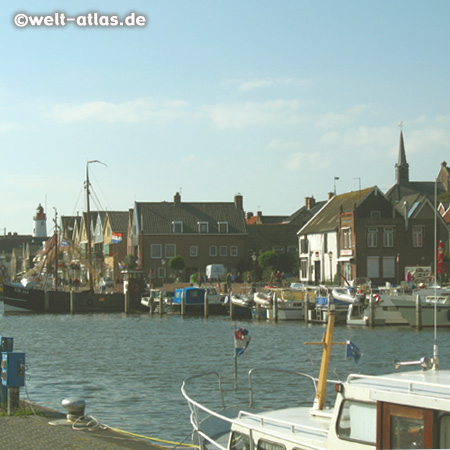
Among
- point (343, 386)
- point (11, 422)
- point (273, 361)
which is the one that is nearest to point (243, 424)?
point (343, 386)

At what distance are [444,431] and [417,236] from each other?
6590 cm

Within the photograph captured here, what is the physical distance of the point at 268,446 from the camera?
41.4 feet

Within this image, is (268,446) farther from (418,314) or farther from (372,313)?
(372,313)

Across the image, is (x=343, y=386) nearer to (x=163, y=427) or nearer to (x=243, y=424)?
(x=243, y=424)

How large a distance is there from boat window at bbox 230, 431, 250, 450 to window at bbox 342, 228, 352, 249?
202ft

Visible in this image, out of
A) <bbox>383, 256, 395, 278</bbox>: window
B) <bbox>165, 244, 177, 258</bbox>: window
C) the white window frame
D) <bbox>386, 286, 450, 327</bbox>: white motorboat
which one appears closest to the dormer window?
<bbox>165, 244, 177, 258</bbox>: window

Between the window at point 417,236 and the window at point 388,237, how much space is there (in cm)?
229

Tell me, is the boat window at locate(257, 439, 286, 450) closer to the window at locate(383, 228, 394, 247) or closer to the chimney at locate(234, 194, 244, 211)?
the window at locate(383, 228, 394, 247)

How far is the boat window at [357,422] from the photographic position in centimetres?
1097

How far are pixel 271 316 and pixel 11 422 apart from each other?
A: 45.2 metres

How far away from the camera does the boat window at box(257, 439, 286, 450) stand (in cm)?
1236

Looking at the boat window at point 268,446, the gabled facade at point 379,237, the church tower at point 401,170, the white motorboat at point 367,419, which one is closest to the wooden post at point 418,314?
the gabled facade at point 379,237

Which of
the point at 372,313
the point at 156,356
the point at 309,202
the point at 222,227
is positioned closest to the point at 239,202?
the point at 222,227

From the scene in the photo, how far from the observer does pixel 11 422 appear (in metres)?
16.1
